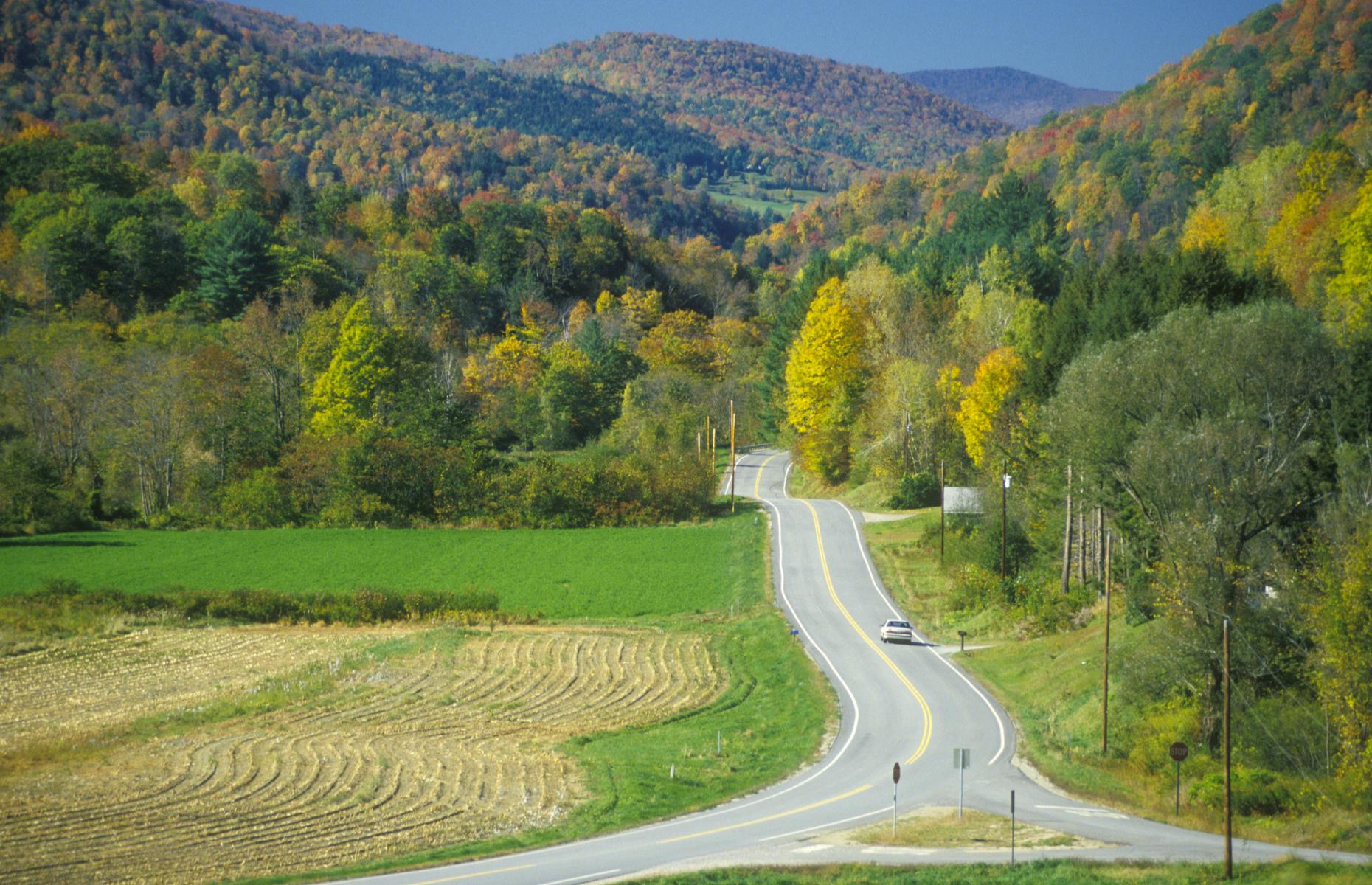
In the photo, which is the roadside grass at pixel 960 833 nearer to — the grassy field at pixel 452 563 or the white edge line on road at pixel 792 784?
the white edge line on road at pixel 792 784

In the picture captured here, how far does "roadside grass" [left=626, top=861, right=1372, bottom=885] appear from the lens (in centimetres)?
2398

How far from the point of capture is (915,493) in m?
73.4

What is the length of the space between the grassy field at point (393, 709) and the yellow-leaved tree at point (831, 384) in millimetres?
17228

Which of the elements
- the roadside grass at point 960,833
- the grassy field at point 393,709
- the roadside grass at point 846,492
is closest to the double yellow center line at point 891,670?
the grassy field at point 393,709

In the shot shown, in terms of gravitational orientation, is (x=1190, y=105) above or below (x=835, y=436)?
above

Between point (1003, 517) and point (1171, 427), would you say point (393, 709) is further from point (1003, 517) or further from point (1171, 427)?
point (1003, 517)

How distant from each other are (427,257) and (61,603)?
77128 mm

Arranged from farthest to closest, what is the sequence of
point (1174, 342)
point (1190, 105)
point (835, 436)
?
point (1190, 105) → point (835, 436) → point (1174, 342)

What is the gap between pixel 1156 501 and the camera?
39531 millimetres

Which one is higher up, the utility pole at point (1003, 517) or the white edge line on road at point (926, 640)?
the utility pole at point (1003, 517)

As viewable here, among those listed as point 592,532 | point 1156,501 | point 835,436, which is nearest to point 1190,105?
point 835,436

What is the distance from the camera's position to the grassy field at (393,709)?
27.2 metres

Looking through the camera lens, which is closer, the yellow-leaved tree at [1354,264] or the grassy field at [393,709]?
A: the grassy field at [393,709]

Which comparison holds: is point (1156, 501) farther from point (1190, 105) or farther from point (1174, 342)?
point (1190, 105)
